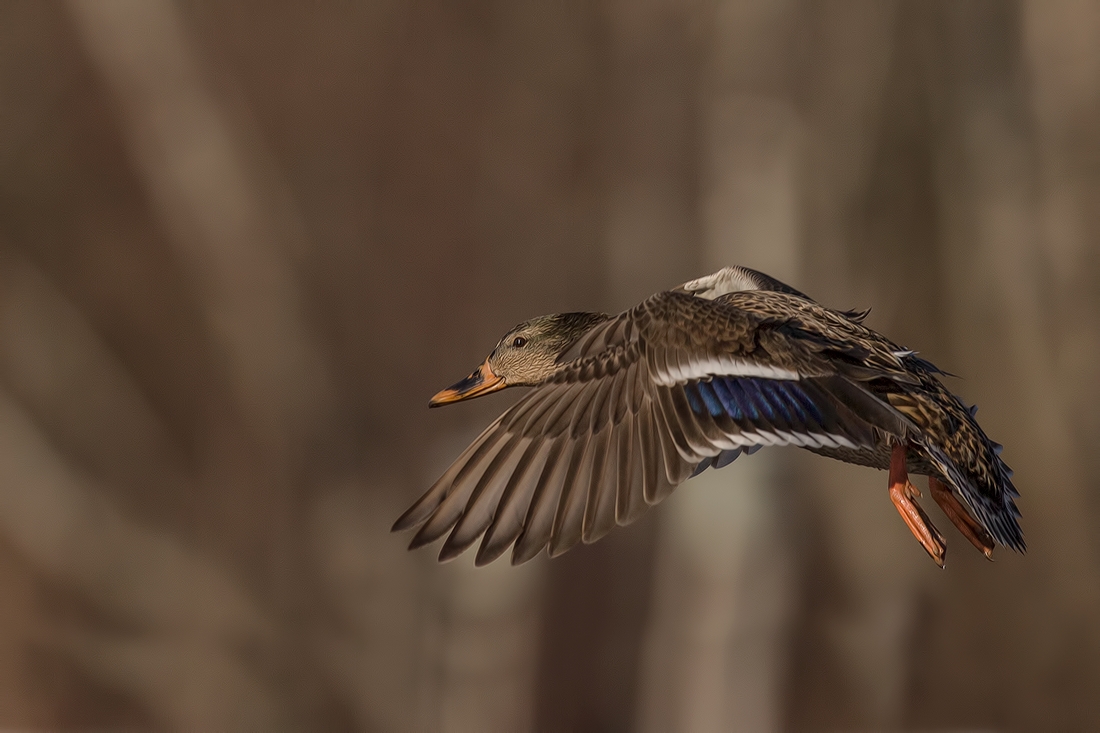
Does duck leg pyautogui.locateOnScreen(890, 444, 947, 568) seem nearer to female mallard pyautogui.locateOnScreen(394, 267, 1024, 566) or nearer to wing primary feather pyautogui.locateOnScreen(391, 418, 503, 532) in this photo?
female mallard pyautogui.locateOnScreen(394, 267, 1024, 566)

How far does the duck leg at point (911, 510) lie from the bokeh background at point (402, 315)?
10.3ft

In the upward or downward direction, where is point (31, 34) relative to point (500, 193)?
upward

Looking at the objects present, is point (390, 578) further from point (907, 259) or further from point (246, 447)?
point (907, 259)

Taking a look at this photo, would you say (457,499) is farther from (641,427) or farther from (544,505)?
(641,427)

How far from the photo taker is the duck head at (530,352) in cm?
244

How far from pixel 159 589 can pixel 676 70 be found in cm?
363

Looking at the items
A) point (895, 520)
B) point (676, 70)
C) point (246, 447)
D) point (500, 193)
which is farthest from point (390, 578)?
point (676, 70)

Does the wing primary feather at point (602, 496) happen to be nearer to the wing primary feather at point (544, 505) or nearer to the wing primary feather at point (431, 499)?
the wing primary feather at point (544, 505)

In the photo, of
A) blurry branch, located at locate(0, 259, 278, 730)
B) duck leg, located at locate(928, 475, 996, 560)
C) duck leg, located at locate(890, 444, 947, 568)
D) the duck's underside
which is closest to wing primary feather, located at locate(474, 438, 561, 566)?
the duck's underside

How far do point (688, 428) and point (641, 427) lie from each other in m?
0.10

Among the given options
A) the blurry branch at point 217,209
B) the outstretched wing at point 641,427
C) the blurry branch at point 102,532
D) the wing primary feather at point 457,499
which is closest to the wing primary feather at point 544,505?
the outstretched wing at point 641,427

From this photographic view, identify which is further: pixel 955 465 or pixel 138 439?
pixel 138 439

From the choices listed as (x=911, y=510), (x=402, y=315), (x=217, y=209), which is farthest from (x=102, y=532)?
(x=911, y=510)

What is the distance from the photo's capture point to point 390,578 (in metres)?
5.56
